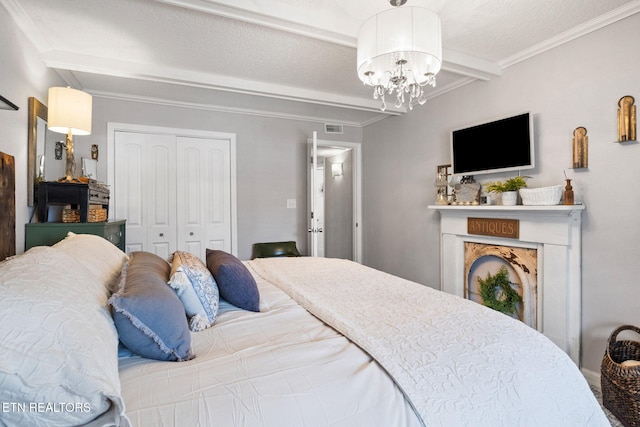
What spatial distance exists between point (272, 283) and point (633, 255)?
2.32 meters

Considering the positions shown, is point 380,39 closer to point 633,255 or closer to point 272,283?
point 272,283

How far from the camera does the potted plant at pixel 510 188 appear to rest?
8.70ft

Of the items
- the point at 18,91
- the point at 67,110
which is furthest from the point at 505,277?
the point at 18,91

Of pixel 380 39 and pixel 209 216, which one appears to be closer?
pixel 380 39

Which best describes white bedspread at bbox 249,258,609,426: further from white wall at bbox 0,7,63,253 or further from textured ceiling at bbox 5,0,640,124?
white wall at bbox 0,7,63,253

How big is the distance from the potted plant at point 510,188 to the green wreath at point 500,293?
24.0 inches

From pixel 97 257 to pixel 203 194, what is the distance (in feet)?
8.77

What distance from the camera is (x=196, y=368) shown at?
972mm

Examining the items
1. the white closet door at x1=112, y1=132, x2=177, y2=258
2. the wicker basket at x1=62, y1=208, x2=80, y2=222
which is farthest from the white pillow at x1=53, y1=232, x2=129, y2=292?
the white closet door at x1=112, y1=132, x2=177, y2=258

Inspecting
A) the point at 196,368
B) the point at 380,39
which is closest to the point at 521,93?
the point at 380,39

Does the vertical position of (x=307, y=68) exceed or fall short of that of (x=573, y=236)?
it exceeds it

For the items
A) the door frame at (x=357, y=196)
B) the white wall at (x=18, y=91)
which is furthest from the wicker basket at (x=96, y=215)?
the door frame at (x=357, y=196)

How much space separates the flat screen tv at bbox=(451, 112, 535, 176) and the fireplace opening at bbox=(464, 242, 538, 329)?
710mm

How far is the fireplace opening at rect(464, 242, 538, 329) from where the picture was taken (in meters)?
2.65
